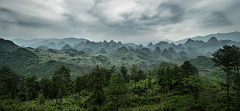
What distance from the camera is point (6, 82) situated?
31.6 meters

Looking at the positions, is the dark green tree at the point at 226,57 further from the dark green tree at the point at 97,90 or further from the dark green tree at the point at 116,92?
the dark green tree at the point at 97,90

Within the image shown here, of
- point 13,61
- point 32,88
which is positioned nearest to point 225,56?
point 32,88

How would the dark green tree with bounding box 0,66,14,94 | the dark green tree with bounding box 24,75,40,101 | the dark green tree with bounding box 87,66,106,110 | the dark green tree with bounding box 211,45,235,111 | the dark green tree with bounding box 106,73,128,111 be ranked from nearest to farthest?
1. the dark green tree with bounding box 211,45,235,111
2. the dark green tree with bounding box 87,66,106,110
3. the dark green tree with bounding box 106,73,128,111
4. the dark green tree with bounding box 0,66,14,94
5. the dark green tree with bounding box 24,75,40,101

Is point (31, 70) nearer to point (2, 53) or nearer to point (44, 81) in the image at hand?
point (2, 53)

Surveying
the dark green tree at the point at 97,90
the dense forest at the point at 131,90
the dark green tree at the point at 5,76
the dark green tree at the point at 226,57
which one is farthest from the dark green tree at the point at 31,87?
the dark green tree at the point at 226,57

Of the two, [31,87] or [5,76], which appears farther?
[31,87]

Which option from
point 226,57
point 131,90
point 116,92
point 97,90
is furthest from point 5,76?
point 226,57

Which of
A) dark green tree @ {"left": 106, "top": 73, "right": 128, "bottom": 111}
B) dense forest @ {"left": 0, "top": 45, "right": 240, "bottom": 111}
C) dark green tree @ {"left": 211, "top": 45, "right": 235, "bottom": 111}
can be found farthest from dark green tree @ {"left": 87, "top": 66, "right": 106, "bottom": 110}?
dark green tree @ {"left": 211, "top": 45, "right": 235, "bottom": 111}

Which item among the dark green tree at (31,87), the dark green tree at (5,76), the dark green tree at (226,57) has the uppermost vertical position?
the dark green tree at (226,57)

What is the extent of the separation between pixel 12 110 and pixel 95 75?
16.7 metres

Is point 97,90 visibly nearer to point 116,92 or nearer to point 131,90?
Answer: point 116,92

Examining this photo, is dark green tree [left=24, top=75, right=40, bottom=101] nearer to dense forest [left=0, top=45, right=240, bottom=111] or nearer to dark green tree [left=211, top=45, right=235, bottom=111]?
dense forest [left=0, top=45, right=240, bottom=111]

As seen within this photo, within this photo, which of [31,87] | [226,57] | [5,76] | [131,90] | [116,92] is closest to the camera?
[226,57]

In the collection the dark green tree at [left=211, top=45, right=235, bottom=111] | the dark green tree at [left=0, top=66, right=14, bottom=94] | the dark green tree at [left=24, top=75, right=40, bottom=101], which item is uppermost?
the dark green tree at [left=211, top=45, right=235, bottom=111]
